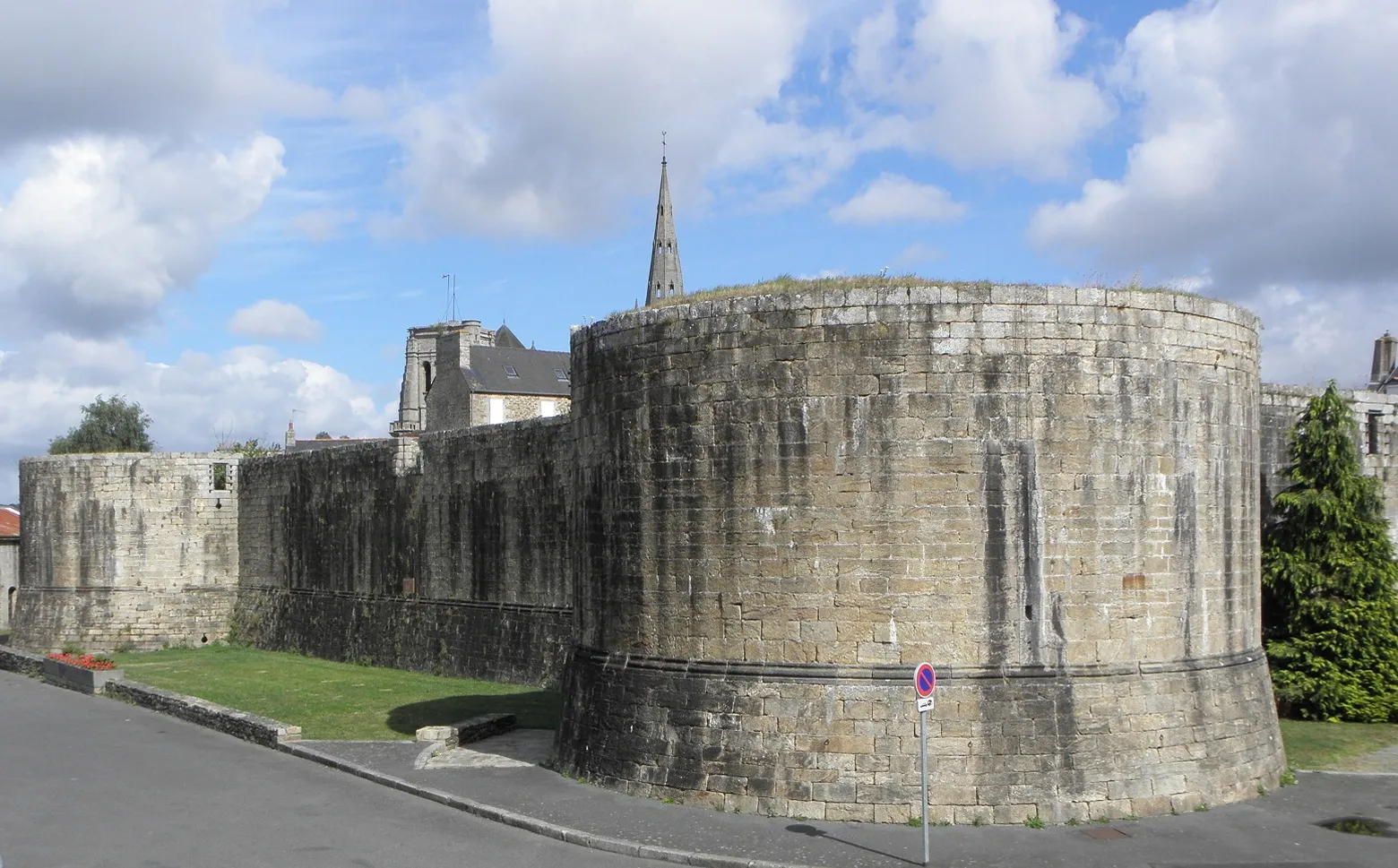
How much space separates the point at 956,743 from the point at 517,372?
185ft

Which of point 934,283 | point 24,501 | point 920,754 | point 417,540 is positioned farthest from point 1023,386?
point 24,501

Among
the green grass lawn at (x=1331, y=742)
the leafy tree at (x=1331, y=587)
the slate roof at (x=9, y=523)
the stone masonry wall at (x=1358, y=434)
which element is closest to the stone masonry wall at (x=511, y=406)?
the slate roof at (x=9, y=523)

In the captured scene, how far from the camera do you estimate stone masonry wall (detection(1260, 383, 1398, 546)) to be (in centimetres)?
2069

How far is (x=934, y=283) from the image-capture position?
13.7 metres

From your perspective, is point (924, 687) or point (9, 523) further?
point (9, 523)

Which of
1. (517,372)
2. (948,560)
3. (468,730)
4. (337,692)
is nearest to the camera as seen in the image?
(948,560)

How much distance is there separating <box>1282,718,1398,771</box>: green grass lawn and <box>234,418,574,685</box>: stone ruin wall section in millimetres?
10585

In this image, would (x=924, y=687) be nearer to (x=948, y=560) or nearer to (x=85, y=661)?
(x=948, y=560)

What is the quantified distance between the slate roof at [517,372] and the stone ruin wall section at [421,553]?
30.5 meters

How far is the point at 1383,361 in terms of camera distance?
34.7 metres

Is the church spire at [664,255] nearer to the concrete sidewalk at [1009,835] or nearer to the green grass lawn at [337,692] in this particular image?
the green grass lawn at [337,692]

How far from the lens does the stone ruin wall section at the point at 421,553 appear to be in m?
23.4

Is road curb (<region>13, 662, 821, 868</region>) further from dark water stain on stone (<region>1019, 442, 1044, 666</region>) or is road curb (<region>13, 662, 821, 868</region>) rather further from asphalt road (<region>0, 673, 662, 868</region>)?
dark water stain on stone (<region>1019, 442, 1044, 666</region>)

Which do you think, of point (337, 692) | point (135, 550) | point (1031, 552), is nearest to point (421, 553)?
point (337, 692)
